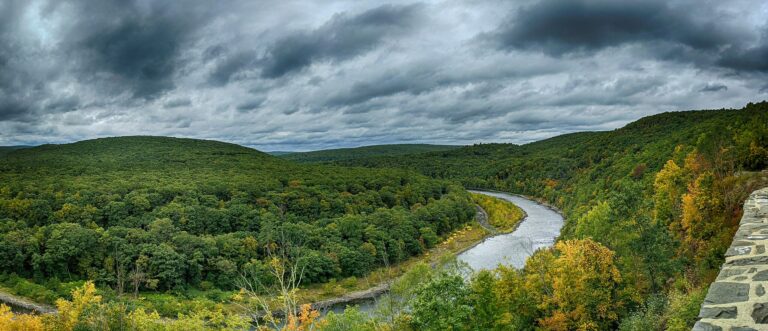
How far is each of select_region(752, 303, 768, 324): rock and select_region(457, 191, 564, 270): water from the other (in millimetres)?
62825

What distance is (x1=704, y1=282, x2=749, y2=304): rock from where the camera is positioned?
8.86 metres

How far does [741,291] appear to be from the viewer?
9062mm

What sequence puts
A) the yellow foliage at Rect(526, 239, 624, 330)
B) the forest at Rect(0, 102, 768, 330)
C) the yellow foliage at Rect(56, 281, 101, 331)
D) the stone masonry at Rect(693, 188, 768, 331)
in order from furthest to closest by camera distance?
the yellow foliage at Rect(56, 281, 101, 331)
the yellow foliage at Rect(526, 239, 624, 330)
the forest at Rect(0, 102, 768, 330)
the stone masonry at Rect(693, 188, 768, 331)

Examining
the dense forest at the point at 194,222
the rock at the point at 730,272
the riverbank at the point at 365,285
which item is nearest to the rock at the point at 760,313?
the rock at the point at 730,272

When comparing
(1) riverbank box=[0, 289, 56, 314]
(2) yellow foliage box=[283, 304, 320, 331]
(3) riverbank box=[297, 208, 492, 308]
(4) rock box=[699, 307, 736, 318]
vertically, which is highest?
(4) rock box=[699, 307, 736, 318]

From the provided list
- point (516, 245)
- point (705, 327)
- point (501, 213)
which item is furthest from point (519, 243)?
point (705, 327)

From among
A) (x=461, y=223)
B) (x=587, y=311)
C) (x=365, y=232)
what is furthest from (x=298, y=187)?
(x=587, y=311)

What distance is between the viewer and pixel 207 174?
137 meters

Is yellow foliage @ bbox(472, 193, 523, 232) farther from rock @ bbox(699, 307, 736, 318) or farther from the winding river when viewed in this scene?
rock @ bbox(699, 307, 736, 318)

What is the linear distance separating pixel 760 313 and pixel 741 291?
0.95 metres

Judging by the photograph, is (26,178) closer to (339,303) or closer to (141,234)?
(141,234)

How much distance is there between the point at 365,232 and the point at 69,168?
97252 millimetres

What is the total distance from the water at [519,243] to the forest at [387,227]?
9.33m

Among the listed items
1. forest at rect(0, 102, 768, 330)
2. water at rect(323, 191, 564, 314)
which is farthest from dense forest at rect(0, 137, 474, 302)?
water at rect(323, 191, 564, 314)
